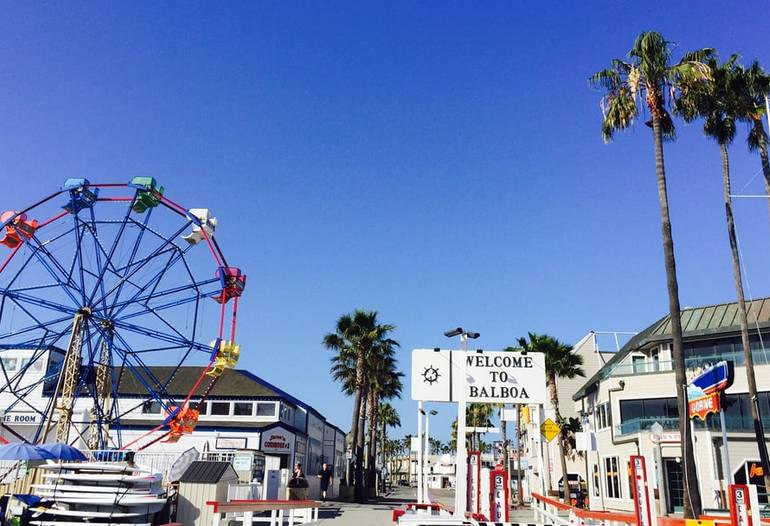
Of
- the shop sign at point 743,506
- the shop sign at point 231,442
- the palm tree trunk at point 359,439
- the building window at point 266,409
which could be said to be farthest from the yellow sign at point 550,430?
the building window at point 266,409

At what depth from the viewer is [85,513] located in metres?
14.0

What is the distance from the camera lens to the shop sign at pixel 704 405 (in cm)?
A: 2155

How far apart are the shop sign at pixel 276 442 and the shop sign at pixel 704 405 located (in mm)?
25487

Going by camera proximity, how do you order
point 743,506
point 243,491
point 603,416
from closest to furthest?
point 743,506 → point 243,491 → point 603,416

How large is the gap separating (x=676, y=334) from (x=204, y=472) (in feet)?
49.4

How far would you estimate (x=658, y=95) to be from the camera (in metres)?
23.2

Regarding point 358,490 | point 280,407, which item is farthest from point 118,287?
point 358,490

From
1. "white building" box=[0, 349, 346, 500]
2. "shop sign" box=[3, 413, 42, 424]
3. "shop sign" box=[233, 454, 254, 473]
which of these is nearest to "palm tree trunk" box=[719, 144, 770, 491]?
"shop sign" box=[233, 454, 254, 473]

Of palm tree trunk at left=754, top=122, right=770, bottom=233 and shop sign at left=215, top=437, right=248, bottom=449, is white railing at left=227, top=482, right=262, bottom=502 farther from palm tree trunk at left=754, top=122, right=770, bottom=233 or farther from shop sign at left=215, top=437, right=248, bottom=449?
palm tree trunk at left=754, top=122, right=770, bottom=233

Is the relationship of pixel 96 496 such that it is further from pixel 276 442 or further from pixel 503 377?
pixel 276 442

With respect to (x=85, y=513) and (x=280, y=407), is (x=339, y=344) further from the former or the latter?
(x=85, y=513)

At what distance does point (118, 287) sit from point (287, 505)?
21217 millimetres

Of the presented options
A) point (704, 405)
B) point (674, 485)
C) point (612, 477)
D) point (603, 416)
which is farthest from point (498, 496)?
point (603, 416)

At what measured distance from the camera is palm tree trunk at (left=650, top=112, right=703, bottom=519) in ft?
62.4
